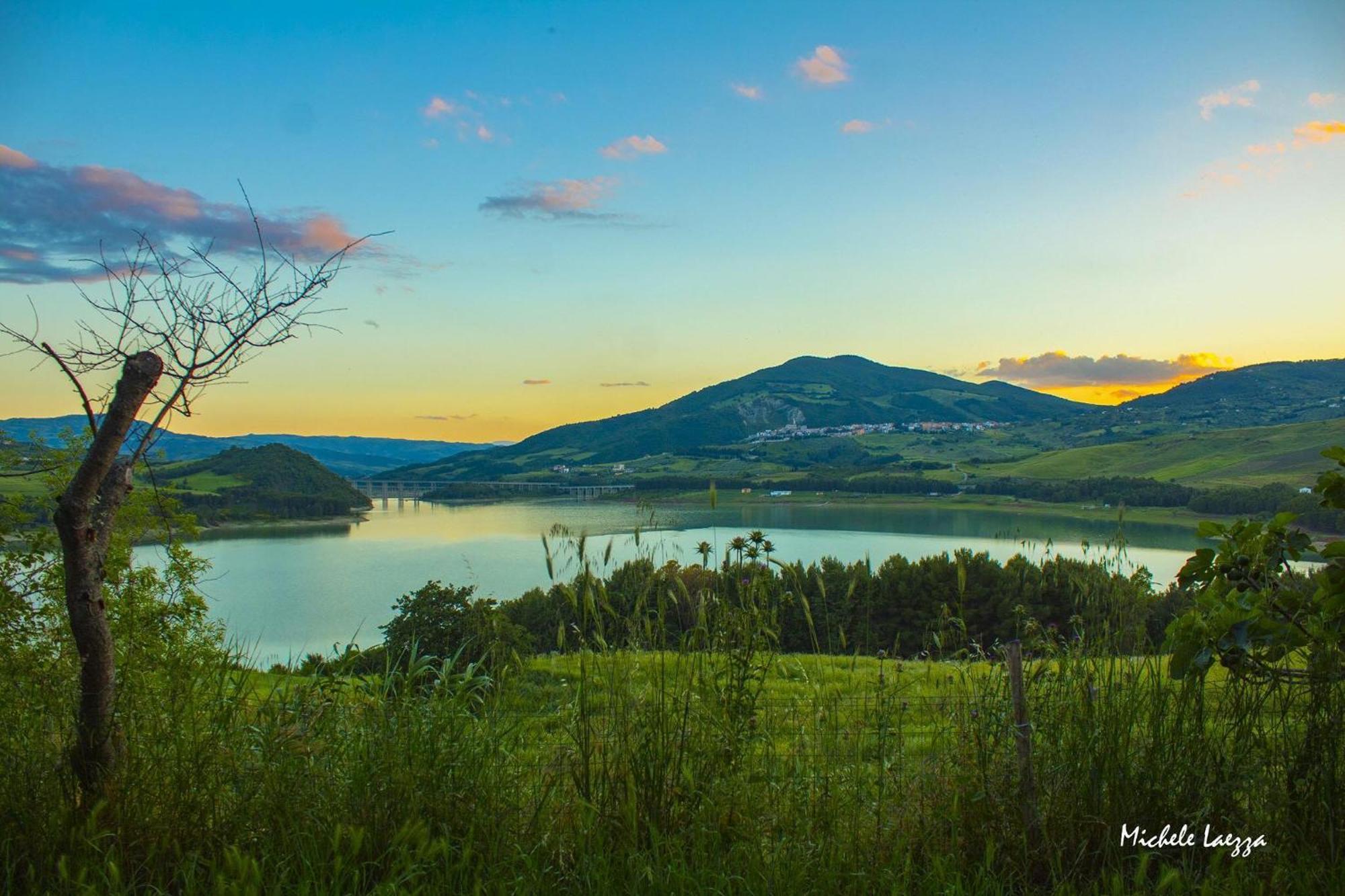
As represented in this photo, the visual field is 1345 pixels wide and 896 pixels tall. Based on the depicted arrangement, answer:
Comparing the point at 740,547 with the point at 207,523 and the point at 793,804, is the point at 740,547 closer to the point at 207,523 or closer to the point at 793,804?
the point at 793,804

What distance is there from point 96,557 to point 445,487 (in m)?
125

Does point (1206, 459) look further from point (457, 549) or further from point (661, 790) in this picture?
point (661, 790)

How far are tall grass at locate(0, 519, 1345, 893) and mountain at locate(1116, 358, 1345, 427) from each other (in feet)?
475

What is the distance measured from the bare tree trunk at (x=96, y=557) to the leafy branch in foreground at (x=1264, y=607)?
12.7ft

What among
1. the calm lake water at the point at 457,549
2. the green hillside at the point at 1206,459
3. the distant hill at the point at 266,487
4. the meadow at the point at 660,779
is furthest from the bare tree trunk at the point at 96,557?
the green hillside at the point at 1206,459

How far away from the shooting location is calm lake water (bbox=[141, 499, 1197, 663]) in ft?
98.5

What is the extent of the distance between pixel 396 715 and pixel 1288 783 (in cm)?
332

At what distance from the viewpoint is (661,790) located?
293 cm

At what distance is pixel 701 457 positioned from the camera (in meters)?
140

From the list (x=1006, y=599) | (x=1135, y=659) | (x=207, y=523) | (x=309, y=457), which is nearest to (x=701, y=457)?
(x=309, y=457)

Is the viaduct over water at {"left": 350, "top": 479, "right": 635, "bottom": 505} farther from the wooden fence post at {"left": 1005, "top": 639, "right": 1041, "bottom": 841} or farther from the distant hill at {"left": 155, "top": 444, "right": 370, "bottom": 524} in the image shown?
the wooden fence post at {"left": 1005, "top": 639, "right": 1041, "bottom": 841}

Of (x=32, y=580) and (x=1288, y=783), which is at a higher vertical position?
(x=32, y=580)

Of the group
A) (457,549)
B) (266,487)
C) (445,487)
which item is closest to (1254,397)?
(445,487)

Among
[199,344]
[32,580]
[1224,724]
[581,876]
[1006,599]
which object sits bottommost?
[1006,599]
